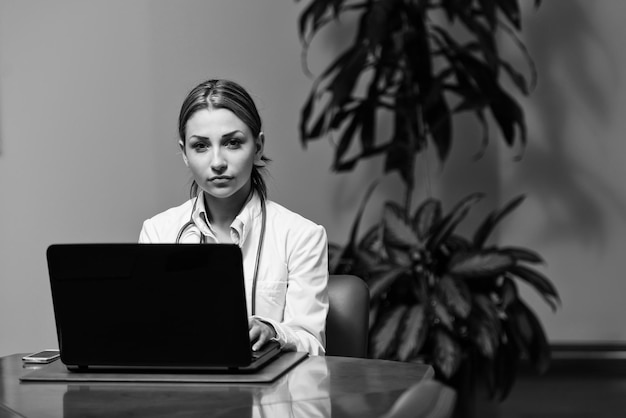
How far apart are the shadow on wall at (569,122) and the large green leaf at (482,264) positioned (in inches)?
40.5

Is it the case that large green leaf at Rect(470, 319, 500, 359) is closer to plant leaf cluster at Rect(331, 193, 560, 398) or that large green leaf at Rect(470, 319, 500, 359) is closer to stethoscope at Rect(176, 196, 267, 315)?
plant leaf cluster at Rect(331, 193, 560, 398)

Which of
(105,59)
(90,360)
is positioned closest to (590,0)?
(105,59)

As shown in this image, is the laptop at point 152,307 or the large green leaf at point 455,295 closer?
the laptop at point 152,307

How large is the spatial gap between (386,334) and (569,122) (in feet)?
5.26

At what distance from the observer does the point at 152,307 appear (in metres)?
1.20

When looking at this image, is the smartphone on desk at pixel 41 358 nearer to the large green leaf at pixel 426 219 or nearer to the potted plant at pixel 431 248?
the potted plant at pixel 431 248

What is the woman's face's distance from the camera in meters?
1.58

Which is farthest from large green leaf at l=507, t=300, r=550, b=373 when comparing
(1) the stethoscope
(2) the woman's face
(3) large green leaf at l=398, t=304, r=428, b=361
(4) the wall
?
(2) the woman's face

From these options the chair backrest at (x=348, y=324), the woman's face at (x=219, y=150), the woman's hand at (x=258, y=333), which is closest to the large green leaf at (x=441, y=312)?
the chair backrest at (x=348, y=324)

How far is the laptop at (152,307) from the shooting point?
118 cm

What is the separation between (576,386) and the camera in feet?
13.1

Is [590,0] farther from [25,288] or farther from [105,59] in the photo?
[25,288]

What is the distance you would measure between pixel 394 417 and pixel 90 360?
0.70 m

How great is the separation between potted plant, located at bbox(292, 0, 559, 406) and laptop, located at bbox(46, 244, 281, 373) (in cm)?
185
